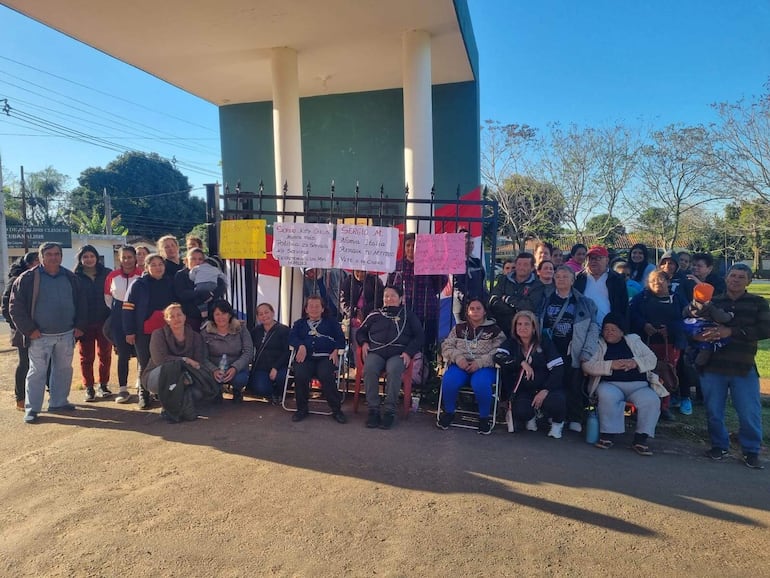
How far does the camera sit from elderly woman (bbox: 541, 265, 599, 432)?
4664mm

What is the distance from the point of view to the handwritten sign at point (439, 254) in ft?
17.2

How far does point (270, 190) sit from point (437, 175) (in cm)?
347

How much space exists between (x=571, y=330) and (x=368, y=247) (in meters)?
2.24

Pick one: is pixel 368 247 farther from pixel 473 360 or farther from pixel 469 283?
pixel 473 360

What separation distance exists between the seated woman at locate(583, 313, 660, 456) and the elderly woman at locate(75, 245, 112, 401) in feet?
17.6

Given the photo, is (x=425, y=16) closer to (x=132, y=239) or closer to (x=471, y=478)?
(x=471, y=478)

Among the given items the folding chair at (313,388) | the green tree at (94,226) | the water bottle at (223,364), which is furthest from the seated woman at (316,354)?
the green tree at (94,226)

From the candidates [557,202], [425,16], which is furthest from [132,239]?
[425,16]

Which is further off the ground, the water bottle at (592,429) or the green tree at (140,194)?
the green tree at (140,194)

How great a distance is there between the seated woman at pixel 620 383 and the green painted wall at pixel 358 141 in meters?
5.21

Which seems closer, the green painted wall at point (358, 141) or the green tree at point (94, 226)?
the green painted wall at point (358, 141)

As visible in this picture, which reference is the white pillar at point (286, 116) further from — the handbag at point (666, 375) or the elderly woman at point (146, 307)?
the handbag at point (666, 375)

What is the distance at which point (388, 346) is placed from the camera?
16.3 ft

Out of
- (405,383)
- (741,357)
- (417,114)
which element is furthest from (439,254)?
A: (417,114)
